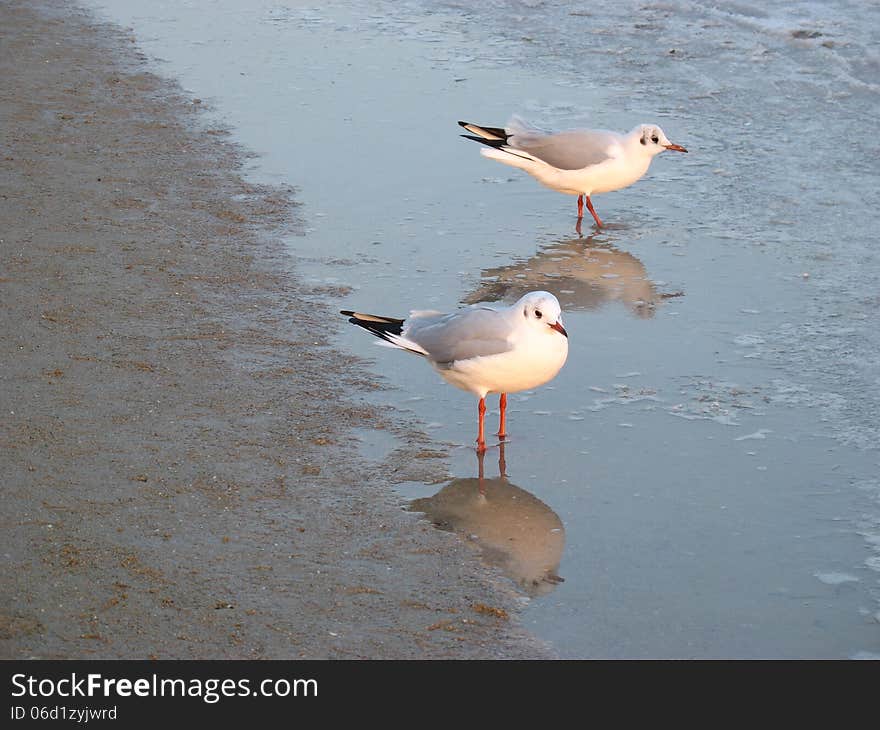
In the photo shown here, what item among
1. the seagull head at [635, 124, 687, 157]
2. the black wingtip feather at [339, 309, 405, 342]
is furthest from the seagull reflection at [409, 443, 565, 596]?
the seagull head at [635, 124, 687, 157]

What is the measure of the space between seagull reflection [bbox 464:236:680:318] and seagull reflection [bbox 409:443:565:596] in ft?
6.40

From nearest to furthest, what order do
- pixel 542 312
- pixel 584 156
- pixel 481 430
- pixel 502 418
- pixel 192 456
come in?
pixel 192 456
pixel 542 312
pixel 481 430
pixel 502 418
pixel 584 156

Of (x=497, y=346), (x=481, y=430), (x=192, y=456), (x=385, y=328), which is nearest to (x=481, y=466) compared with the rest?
(x=481, y=430)

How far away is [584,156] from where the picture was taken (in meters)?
8.23

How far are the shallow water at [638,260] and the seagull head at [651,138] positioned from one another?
0.36m

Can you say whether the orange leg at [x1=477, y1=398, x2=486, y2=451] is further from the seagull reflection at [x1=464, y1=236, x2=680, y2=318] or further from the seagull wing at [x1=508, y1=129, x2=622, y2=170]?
the seagull wing at [x1=508, y1=129, x2=622, y2=170]

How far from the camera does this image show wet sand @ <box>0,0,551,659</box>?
413 cm

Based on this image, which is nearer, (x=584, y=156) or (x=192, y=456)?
(x=192, y=456)

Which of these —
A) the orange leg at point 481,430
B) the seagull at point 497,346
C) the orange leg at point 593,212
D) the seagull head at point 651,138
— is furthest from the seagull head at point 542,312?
the seagull head at point 651,138

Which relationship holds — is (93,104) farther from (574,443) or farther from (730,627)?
(730,627)

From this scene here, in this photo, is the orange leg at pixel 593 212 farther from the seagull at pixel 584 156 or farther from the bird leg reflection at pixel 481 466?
the bird leg reflection at pixel 481 466

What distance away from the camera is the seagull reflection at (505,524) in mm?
4570

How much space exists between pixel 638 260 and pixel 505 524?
3.13 metres

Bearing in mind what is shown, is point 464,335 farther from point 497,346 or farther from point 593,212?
point 593,212
